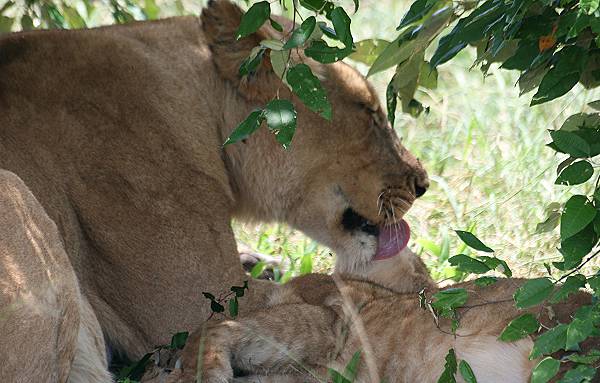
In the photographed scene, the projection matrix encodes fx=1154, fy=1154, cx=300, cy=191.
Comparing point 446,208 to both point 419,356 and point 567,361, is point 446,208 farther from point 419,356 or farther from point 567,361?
point 567,361

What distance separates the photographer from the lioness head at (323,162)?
3.67 metres

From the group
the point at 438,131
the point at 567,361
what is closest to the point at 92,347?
the point at 567,361

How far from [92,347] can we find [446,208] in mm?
2353

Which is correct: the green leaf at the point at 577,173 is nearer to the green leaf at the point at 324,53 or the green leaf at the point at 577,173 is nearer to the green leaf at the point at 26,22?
the green leaf at the point at 324,53

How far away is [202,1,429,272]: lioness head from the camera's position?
3674 millimetres

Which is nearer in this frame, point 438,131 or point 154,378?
point 154,378

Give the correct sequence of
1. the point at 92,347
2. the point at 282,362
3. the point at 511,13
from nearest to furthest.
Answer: the point at 511,13 → the point at 92,347 → the point at 282,362

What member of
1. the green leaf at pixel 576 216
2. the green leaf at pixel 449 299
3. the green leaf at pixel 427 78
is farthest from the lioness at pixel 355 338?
the green leaf at pixel 427 78

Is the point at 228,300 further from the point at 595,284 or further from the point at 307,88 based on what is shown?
the point at 595,284

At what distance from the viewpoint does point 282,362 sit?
3.23 metres

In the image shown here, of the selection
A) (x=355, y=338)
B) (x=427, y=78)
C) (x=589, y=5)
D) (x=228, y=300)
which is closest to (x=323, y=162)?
(x=427, y=78)

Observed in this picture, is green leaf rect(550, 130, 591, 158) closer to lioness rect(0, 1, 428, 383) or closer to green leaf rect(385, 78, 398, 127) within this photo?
green leaf rect(385, 78, 398, 127)

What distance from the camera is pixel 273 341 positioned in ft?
10.5

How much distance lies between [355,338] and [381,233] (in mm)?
678
